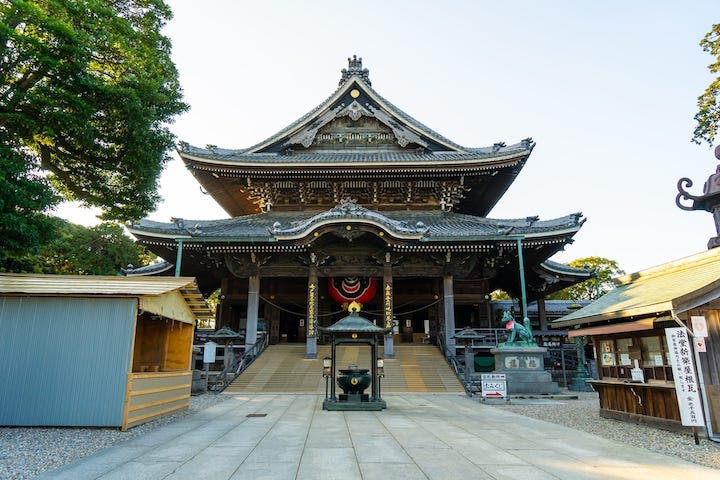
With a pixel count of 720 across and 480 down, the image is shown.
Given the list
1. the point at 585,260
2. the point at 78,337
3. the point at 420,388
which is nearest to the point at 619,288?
the point at 420,388

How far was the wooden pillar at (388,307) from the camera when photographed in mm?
19312

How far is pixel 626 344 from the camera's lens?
9.85 meters

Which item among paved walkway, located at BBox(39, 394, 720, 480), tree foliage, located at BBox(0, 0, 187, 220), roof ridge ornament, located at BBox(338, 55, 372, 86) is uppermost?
roof ridge ornament, located at BBox(338, 55, 372, 86)

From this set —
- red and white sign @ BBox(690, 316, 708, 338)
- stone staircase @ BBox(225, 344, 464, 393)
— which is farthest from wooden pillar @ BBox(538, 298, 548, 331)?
red and white sign @ BBox(690, 316, 708, 338)

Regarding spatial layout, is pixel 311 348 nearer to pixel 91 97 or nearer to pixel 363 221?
pixel 363 221

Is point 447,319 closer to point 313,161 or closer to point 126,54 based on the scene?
point 313,161

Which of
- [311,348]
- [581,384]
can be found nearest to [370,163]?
[311,348]

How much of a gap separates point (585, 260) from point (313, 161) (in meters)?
42.8

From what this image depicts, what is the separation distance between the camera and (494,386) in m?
13.8

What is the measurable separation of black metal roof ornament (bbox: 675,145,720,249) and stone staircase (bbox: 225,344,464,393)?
9.44 metres

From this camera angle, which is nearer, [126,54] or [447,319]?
[126,54]

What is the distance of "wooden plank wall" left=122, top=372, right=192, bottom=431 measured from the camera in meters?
8.65

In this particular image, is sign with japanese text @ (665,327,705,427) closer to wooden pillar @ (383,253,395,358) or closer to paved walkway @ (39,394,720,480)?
paved walkway @ (39,394,720,480)

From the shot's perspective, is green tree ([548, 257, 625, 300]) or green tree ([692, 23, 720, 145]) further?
green tree ([548, 257, 625, 300])
